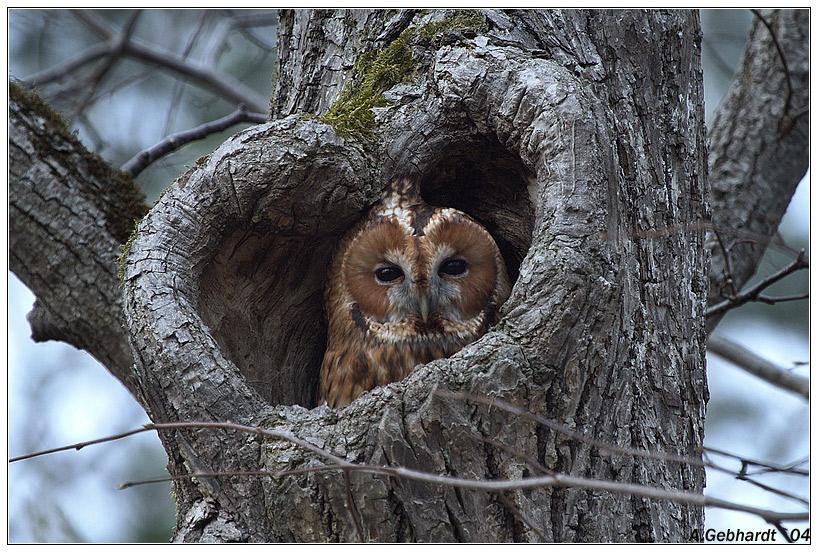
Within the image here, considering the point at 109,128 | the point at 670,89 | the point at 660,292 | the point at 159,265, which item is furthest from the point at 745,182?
the point at 109,128

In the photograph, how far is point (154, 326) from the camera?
6.78ft

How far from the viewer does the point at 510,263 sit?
277 cm

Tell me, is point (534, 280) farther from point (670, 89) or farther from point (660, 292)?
point (670, 89)

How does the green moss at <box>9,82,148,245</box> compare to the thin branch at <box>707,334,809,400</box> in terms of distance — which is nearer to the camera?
the green moss at <box>9,82,148,245</box>

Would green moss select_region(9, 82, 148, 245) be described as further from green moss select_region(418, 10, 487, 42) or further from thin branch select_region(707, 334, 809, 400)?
thin branch select_region(707, 334, 809, 400)

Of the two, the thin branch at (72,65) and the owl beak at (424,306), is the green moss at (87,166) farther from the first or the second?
the owl beak at (424,306)

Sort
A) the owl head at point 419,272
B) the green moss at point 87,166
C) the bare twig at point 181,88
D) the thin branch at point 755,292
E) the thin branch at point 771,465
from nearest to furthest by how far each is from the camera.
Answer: the thin branch at point 771,465 → the owl head at point 419,272 → the thin branch at point 755,292 → the green moss at point 87,166 → the bare twig at point 181,88

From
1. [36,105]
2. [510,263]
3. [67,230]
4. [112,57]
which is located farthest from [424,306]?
[112,57]

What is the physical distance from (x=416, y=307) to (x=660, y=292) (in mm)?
650

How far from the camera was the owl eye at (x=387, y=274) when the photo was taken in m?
2.56

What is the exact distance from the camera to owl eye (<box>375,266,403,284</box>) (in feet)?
8.40

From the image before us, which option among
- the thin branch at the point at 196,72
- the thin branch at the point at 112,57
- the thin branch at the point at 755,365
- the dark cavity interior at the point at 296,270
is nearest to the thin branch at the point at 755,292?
the thin branch at the point at 755,365

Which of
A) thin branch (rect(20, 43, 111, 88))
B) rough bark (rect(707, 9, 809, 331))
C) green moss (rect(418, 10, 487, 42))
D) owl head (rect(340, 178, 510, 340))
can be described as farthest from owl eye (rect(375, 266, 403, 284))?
thin branch (rect(20, 43, 111, 88))

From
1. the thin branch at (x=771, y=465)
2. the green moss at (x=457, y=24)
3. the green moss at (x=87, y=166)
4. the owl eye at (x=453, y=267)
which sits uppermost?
the green moss at (x=457, y=24)
